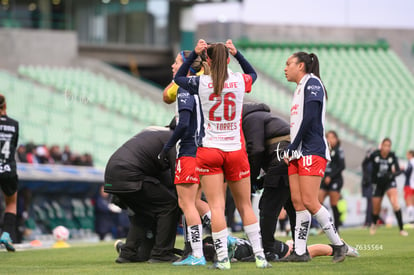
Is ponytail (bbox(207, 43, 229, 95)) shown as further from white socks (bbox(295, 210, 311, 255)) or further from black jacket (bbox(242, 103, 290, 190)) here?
white socks (bbox(295, 210, 311, 255))

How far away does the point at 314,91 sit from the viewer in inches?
380

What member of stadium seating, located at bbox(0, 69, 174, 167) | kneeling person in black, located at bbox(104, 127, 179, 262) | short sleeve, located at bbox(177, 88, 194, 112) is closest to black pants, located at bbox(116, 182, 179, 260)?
kneeling person in black, located at bbox(104, 127, 179, 262)

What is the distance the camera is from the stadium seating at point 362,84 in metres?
39.2

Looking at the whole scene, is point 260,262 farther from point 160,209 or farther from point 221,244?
point 160,209

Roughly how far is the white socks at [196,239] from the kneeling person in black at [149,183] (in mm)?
787

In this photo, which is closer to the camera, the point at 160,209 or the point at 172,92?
the point at 172,92

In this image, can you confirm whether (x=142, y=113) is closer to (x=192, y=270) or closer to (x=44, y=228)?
(x=44, y=228)

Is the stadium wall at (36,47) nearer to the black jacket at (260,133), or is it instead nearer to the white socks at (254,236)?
the black jacket at (260,133)

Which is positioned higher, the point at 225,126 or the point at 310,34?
the point at 225,126

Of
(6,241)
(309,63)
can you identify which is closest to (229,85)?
(309,63)

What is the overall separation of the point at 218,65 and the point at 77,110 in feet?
77.9

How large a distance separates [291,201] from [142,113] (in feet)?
76.5

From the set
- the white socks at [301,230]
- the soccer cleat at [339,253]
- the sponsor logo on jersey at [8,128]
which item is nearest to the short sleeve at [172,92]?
the white socks at [301,230]

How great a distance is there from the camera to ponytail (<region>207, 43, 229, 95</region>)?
9016 mm
